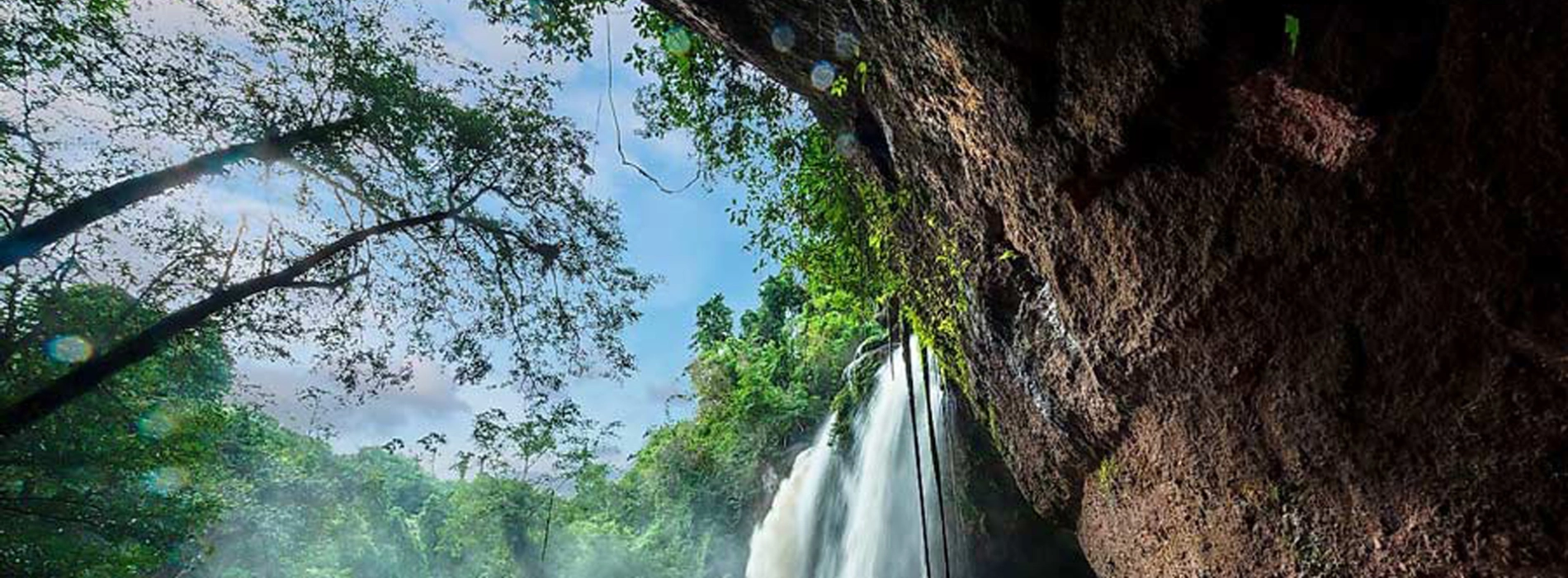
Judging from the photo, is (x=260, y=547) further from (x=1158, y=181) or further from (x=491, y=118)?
(x=1158, y=181)

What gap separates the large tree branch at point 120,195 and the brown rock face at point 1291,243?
7280 mm

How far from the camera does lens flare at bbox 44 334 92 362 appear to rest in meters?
7.88

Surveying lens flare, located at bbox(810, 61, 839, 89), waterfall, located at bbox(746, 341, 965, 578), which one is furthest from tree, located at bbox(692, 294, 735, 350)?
lens flare, located at bbox(810, 61, 839, 89)

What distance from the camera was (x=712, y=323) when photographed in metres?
23.2

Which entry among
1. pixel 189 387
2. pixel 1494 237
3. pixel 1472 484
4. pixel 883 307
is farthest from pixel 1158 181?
pixel 189 387

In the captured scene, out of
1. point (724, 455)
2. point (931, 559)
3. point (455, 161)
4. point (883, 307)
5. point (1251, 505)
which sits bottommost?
point (1251, 505)

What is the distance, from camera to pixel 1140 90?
256 centimetres

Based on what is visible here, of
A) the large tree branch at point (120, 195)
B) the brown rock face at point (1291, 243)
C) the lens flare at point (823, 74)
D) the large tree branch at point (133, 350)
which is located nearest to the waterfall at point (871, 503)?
the lens flare at point (823, 74)

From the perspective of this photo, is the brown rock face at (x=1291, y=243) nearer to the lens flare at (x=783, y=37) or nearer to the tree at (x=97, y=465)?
the lens flare at (x=783, y=37)

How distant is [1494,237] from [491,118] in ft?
32.2

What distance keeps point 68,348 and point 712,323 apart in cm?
1634

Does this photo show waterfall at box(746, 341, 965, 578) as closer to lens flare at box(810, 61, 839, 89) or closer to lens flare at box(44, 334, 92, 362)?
lens flare at box(810, 61, 839, 89)

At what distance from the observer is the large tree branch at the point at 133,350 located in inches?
241

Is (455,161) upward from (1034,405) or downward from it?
upward
